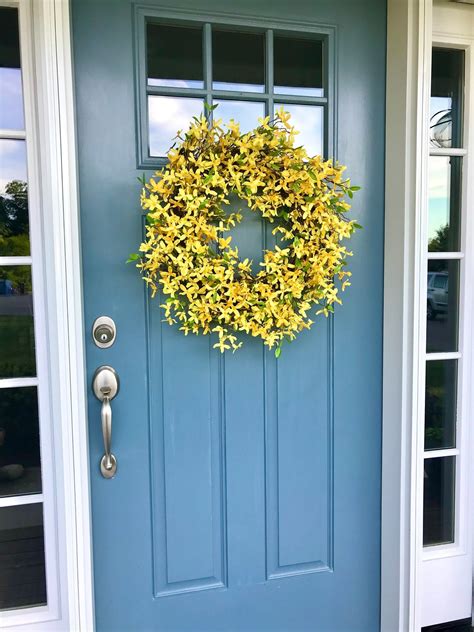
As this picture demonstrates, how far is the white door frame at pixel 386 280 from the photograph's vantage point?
1.11 meters

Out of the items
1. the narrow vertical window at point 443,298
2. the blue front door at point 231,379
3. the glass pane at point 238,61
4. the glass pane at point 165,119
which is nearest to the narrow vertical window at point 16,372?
the blue front door at point 231,379

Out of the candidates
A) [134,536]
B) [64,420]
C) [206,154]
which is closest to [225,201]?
[206,154]

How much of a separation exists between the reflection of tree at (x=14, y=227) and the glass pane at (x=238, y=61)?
609mm

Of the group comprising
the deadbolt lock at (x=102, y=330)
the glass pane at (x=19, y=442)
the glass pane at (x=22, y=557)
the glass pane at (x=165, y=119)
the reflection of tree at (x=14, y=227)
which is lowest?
the glass pane at (x=22, y=557)

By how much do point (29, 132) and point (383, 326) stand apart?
114 cm

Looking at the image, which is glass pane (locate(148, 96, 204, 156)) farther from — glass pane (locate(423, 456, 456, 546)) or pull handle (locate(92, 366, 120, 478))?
glass pane (locate(423, 456, 456, 546))

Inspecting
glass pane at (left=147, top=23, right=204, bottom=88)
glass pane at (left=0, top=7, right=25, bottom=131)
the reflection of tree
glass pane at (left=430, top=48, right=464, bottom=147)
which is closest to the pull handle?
the reflection of tree

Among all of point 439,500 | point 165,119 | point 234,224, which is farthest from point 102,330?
point 439,500

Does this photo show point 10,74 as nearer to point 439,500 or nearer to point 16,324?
point 16,324

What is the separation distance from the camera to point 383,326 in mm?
1400

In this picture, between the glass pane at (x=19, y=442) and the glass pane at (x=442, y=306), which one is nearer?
the glass pane at (x=19, y=442)

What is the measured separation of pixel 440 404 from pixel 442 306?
31 centimetres

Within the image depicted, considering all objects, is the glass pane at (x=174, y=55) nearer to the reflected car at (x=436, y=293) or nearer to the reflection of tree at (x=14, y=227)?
the reflection of tree at (x=14, y=227)

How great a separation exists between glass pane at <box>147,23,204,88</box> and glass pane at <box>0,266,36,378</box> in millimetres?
640
